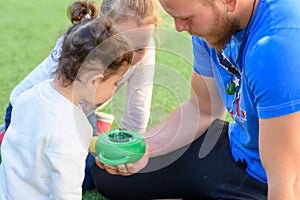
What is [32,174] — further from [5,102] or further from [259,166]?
[5,102]

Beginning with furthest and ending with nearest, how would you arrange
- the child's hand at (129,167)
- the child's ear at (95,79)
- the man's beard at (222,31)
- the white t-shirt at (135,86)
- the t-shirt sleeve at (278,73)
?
1. the white t-shirt at (135,86)
2. the child's hand at (129,167)
3. the child's ear at (95,79)
4. the man's beard at (222,31)
5. the t-shirt sleeve at (278,73)

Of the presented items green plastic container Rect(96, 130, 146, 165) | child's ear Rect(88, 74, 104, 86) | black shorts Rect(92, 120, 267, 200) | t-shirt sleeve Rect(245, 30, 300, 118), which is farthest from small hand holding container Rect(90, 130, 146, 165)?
t-shirt sleeve Rect(245, 30, 300, 118)

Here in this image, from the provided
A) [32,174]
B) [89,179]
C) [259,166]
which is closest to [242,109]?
[259,166]

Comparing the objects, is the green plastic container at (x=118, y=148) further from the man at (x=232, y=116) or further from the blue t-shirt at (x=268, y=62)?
the blue t-shirt at (x=268, y=62)

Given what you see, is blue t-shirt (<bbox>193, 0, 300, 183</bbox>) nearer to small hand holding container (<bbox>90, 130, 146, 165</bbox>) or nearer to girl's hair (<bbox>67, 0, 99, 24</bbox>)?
small hand holding container (<bbox>90, 130, 146, 165</bbox>)

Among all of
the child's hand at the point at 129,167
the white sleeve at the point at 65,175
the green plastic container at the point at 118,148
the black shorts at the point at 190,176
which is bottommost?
the black shorts at the point at 190,176

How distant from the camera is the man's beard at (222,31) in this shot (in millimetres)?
1417

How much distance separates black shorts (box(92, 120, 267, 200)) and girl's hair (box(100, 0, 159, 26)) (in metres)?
0.45

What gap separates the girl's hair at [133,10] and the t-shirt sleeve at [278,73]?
715mm

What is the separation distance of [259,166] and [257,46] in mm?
450

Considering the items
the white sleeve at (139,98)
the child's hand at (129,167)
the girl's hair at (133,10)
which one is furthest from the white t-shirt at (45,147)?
the white sleeve at (139,98)

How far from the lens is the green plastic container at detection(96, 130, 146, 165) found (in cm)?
171

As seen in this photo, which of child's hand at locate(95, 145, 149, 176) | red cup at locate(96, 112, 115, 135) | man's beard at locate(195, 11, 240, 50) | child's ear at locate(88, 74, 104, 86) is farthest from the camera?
red cup at locate(96, 112, 115, 135)

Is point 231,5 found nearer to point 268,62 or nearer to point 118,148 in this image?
point 268,62
